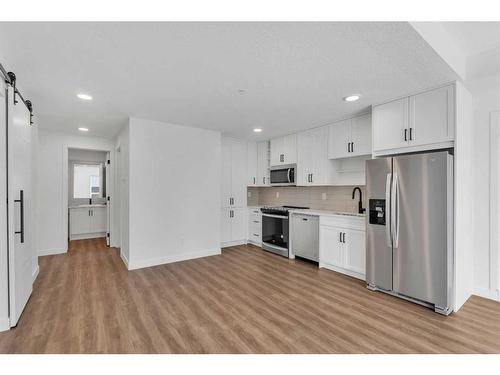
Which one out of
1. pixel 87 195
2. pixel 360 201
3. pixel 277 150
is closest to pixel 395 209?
pixel 360 201

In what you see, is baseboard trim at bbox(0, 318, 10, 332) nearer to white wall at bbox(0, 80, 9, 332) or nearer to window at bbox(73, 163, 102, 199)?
white wall at bbox(0, 80, 9, 332)

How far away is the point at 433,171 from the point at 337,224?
4.98 feet

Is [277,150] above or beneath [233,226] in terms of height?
above

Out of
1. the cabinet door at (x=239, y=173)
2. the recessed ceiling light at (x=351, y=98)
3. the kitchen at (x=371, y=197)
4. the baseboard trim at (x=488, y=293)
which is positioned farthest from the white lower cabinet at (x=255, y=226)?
the baseboard trim at (x=488, y=293)

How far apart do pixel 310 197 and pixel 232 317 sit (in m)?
3.19

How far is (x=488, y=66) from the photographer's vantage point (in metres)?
2.56

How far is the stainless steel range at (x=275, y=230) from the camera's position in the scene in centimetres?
471

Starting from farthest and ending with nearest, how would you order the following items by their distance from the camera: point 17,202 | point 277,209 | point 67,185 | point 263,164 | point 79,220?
1. point 79,220
2. point 263,164
3. point 67,185
4. point 277,209
5. point 17,202

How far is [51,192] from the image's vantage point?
4.93 metres

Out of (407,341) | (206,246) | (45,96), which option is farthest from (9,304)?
(407,341)

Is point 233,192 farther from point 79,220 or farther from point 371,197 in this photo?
point 79,220

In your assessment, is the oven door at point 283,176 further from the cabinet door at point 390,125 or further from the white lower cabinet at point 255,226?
the cabinet door at point 390,125

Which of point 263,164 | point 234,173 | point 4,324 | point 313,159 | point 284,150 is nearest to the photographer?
point 4,324
